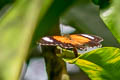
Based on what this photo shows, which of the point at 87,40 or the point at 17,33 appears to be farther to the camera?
the point at 87,40

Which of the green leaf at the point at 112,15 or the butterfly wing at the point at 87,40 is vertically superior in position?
the green leaf at the point at 112,15

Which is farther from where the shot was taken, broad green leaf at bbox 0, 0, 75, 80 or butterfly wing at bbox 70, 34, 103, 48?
butterfly wing at bbox 70, 34, 103, 48

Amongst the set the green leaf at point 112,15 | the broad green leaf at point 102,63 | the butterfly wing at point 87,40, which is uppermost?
the green leaf at point 112,15

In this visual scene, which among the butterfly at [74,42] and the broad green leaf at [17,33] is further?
the butterfly at [74,42]

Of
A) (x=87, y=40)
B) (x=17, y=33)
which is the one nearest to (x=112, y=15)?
(x=87, y=40)

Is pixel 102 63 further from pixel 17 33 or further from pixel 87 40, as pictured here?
pixel 17 33
